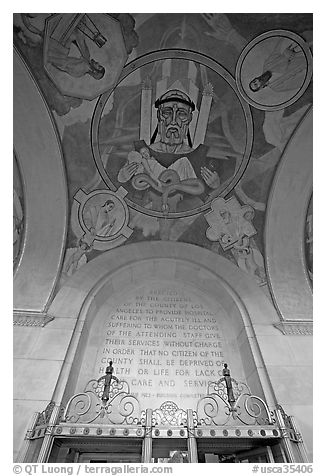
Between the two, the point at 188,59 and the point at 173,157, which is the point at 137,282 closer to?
the point at 173,157

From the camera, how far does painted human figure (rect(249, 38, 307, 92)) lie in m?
7.18

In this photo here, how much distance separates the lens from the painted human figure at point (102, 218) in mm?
8828

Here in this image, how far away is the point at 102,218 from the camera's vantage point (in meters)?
8.91

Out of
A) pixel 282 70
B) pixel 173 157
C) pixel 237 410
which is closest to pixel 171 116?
pixel 173 157

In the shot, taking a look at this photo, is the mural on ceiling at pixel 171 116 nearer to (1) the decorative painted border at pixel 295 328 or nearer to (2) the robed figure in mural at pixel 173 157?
(2) the robed figure in mural at pixel 173 157

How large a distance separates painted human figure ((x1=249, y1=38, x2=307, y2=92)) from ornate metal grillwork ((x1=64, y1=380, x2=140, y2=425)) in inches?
289

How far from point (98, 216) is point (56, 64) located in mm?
3744

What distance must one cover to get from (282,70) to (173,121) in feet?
8.99

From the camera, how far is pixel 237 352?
7.80 metres

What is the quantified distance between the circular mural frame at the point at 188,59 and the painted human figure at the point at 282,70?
0.62m

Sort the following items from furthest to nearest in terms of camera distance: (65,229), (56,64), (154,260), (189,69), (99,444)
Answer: (154,260) → (65,229) → (189,69) → (56,64) → (99,444)
